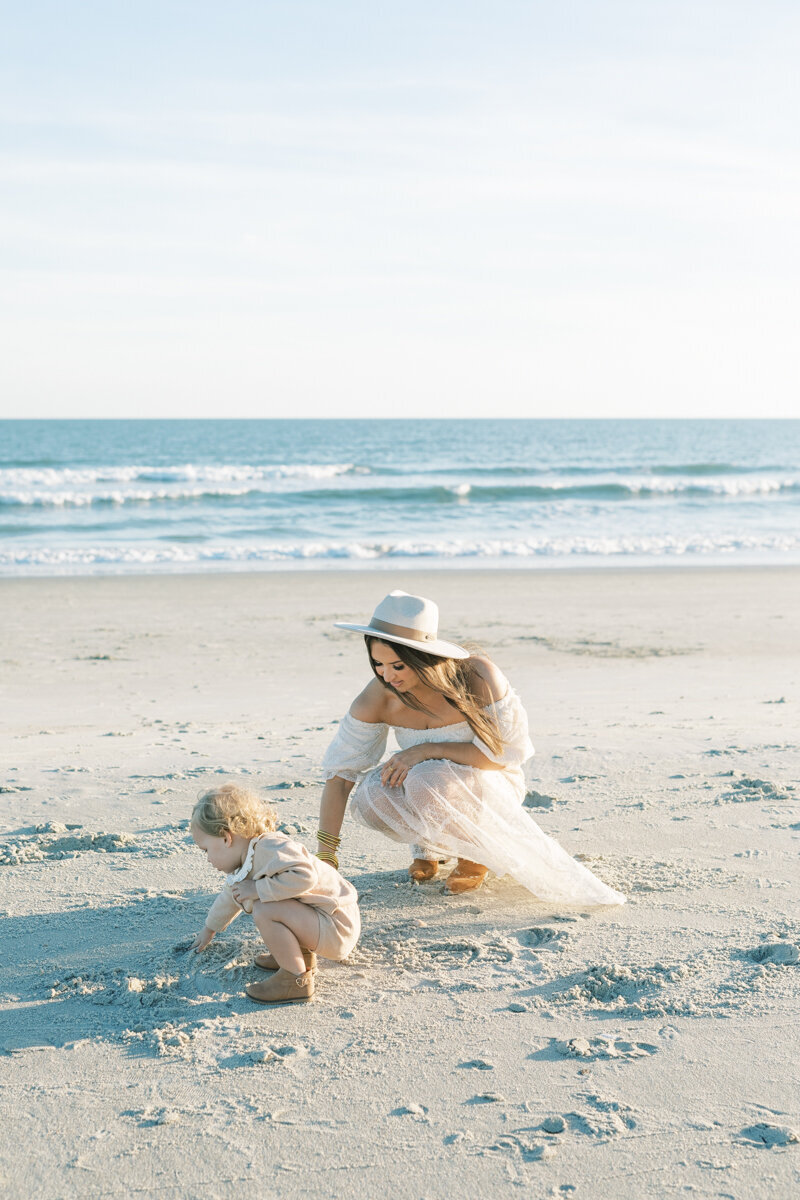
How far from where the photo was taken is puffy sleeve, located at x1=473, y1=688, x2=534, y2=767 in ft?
11.6

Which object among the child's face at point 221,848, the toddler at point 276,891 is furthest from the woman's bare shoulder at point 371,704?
the child's face at point 221,848

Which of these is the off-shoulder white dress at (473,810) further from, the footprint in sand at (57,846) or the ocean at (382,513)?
the ocean at (382,513)

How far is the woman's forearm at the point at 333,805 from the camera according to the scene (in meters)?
3.62

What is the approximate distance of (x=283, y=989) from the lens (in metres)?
2.96

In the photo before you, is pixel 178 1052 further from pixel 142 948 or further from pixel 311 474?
pixel 311 474

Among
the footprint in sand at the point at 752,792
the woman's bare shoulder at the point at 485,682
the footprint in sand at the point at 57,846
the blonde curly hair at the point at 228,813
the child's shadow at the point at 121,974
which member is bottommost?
the child's shadow at the point at 121,974

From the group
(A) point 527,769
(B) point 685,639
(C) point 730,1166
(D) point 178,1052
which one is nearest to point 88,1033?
(D) point 178,1052

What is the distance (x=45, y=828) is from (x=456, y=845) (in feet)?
6.12

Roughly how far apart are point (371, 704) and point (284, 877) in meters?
0.80

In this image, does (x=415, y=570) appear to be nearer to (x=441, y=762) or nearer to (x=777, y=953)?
(x=441, y=762)

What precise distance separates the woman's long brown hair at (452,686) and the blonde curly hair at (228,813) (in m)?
0.64

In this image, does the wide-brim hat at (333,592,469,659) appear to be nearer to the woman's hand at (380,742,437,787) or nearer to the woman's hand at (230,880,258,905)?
the woman's hand at (380,742,437,787)

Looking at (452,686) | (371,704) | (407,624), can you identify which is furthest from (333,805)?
(407,624)

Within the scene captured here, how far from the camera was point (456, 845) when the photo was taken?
3.54 m
